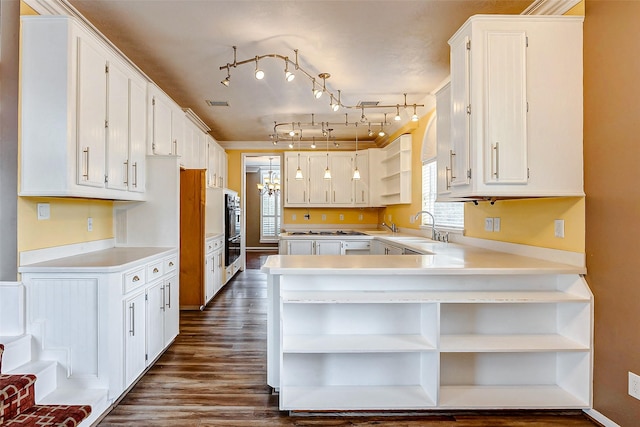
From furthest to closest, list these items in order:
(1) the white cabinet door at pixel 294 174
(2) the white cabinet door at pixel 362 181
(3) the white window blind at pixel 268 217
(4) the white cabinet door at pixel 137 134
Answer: (3) the white window blind at pixel 268 217 → (1) the white cabinet door at pixel 294 174 → (2) the white cabinet door at pixel 362 181 → (4) the white cabinet door at pixel 137 134

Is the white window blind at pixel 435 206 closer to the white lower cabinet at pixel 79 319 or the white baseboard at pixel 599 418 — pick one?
the white baseboard at pixel 599 418

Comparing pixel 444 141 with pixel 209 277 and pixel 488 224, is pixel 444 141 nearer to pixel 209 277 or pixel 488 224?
pixel 488 224

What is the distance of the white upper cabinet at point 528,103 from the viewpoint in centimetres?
225

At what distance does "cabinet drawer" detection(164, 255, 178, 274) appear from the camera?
3225 mm

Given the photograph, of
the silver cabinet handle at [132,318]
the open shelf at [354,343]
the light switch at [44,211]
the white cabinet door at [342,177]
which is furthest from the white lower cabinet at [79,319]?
the white cabinet door at [342,177]

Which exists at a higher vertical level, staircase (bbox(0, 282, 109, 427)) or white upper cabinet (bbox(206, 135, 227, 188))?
white upper cabinet (bbox(206, 135, 227, 188))

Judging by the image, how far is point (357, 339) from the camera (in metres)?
2.27

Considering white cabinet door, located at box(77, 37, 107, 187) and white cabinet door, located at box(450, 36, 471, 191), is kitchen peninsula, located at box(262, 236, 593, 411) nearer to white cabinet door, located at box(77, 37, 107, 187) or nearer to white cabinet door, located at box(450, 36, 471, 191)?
A: white cabinet door, located at box(450, 36, 471, 191)

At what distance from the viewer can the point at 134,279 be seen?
101 inches

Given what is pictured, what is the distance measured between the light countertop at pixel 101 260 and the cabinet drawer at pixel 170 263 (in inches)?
3.0

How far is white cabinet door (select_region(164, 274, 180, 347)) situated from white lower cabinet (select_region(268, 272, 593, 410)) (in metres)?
1.28

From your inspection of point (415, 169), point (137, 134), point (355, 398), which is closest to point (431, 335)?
point (355, 398)

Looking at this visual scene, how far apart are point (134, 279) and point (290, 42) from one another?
88.5 inches

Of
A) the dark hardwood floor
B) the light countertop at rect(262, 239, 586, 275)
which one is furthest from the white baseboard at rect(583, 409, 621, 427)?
the light countertop at rect(262, 239, 586, 275)
